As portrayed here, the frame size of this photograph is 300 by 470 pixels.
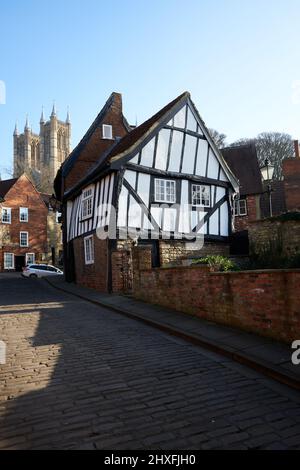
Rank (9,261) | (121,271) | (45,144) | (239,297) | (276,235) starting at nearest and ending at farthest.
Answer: (239,297)
(121,271)
(276,235)
(9,261)
(45,144)

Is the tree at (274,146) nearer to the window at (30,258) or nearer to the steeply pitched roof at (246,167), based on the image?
the steeply pitched roof at (246,167)

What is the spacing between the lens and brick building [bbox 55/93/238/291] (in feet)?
51.1

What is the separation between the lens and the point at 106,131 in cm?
2264

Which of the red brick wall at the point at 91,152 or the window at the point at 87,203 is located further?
the red brick wall at the point at 91,152

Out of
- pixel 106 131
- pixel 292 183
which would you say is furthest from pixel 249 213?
pixel 106 131

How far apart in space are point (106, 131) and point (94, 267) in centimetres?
914

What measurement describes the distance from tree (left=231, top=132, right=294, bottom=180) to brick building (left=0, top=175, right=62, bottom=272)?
23.7 metres

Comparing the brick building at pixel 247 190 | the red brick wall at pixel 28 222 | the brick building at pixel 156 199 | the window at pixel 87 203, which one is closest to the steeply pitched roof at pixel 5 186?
the red brick wall at pixel 28 222

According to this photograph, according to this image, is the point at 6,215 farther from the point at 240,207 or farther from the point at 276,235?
the point at 276,235

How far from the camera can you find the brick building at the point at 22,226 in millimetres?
41094

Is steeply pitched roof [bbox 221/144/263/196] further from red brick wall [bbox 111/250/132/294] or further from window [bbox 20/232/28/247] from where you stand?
window [bbox 20/232/28/247]

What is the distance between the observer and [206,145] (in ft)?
61.4

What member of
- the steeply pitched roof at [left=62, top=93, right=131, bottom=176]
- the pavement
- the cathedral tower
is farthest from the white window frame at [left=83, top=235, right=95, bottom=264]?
the cathedral tower
